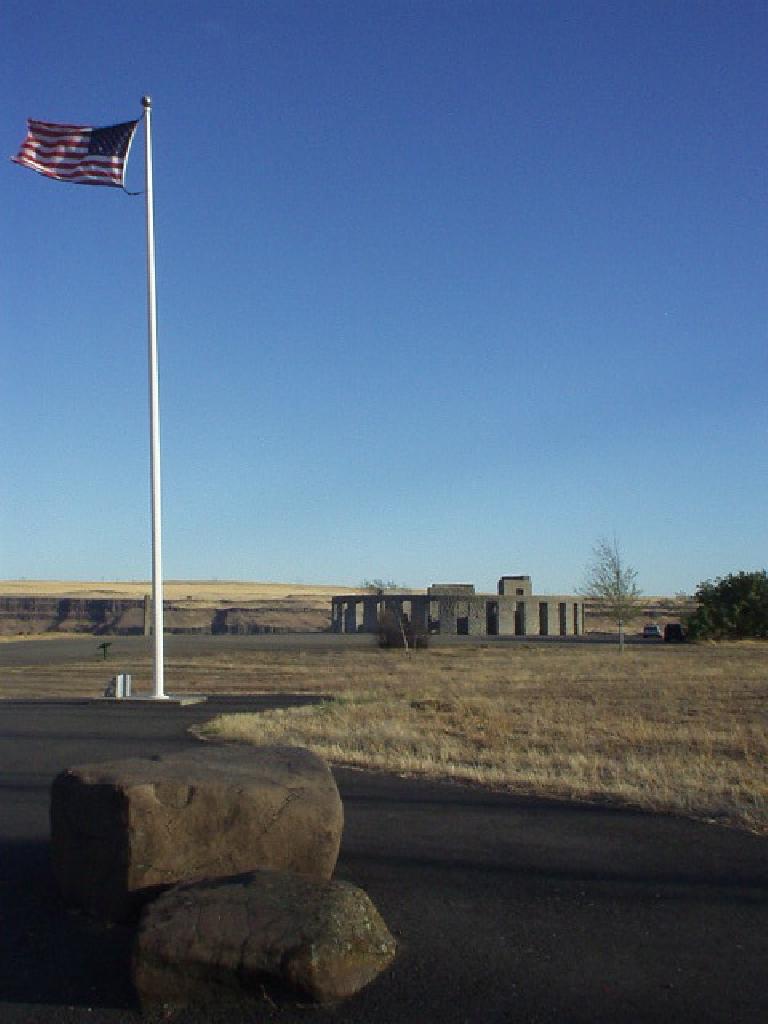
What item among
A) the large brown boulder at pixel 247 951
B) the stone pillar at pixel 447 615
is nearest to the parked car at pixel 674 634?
the stone pillar at pixel 447 615

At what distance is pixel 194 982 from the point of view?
5.30 metres

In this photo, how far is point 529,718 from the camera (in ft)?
66.7

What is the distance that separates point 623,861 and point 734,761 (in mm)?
7116

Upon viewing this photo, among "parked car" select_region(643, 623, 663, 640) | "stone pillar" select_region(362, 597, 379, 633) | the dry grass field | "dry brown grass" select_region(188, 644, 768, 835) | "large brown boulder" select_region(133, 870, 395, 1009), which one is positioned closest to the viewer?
"large brown boulder" select_region(133, 870, 395, 1009)

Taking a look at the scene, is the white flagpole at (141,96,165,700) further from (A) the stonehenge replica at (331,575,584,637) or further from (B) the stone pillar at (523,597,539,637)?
(B) the stone pillar at (523,597,539,637)

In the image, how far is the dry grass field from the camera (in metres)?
11.9

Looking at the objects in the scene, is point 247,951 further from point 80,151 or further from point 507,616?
point 507,616

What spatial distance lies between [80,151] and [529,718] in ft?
43.6

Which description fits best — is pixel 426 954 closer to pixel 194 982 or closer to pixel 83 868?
pixel 194 982

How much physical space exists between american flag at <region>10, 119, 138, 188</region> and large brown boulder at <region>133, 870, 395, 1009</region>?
17842 mm

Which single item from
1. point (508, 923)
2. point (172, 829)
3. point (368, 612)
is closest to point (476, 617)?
point (368, 612)

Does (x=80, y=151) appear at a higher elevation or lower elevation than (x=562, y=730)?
higher

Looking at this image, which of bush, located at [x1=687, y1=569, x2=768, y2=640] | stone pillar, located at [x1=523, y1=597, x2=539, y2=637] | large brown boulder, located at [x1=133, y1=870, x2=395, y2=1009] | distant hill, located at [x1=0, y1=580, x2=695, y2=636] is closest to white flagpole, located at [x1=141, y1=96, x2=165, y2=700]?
large brown boulder, located at [x1=133, y1=870, x2=395, y2=1009]

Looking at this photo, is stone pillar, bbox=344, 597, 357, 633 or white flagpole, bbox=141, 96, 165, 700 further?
stone pillar, bbox=344, 597, 357, 633
